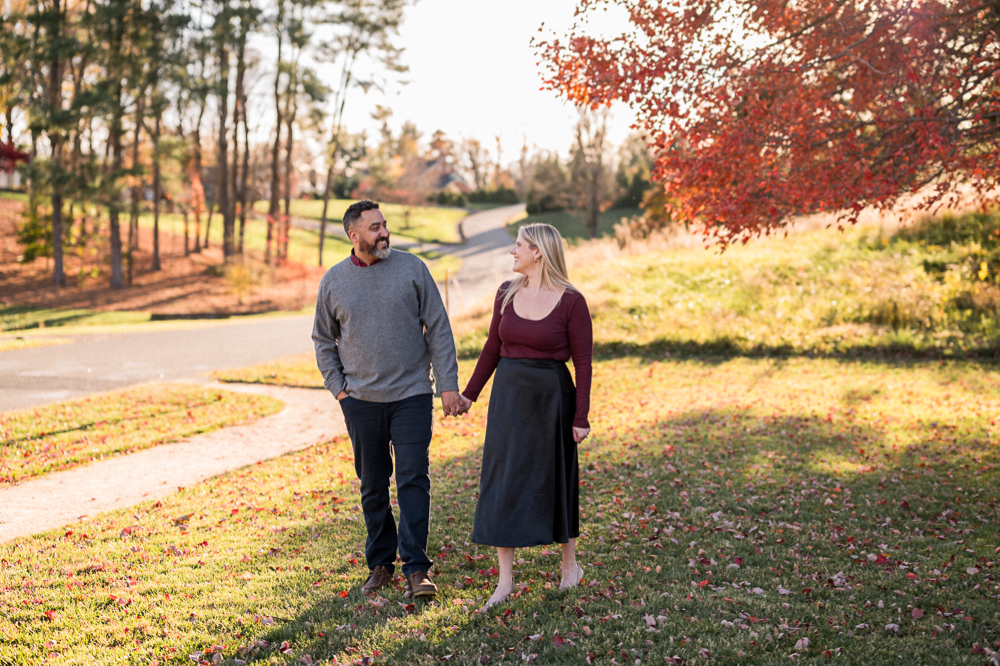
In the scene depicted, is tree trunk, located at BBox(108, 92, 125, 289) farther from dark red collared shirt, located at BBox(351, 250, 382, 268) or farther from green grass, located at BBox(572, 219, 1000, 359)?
dark red collared shirt, located at BBox(351, 250, 382, 268)

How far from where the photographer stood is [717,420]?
928 cm

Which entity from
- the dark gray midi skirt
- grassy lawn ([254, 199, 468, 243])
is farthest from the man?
grassy lawn ([254, 199, 468, 243])

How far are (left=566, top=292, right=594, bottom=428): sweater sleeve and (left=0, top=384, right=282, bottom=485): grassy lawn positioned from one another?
572cm

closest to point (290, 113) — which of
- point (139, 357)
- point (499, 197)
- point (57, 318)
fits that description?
point (57, 318)

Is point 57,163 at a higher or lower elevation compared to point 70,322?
higher

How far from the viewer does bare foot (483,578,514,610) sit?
408 centimetres

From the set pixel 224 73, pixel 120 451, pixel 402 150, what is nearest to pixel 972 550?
pixel 120 451

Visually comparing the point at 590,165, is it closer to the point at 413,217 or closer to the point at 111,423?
the point at 413,217

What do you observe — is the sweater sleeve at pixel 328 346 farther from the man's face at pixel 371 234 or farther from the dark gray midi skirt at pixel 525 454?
the dark gray midi skirt at pixel 525 454

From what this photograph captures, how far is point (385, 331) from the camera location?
4.24 m

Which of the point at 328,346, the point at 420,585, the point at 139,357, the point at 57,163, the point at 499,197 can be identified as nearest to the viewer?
the point at 420,585

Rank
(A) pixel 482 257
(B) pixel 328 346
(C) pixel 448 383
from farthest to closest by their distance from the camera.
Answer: (A) pixel 482 257 < (B) pixel 328 346 < (C) pixel 448 383

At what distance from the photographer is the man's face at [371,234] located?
13.8ft

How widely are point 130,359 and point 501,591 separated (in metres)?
12.7
